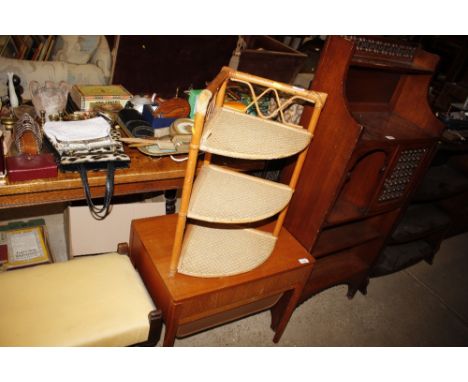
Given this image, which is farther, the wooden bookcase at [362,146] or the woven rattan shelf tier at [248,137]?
the wooden bookcase at [362,146]

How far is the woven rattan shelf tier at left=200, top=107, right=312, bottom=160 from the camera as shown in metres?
1.11

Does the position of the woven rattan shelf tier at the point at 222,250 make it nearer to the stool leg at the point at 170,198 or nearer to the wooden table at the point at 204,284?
the wooden table at the point at 204,284

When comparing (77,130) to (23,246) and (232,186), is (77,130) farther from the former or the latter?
(23,246)

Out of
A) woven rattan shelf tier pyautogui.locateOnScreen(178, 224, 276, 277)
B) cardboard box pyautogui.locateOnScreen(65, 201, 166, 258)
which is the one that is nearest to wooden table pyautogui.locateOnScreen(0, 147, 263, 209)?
woven rattan shelf tier pyautogui.locateOnScreen(178, 224, 276, 277)

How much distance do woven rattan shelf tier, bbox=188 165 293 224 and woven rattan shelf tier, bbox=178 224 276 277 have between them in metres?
0.30

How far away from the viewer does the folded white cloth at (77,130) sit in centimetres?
155

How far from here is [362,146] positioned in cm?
162

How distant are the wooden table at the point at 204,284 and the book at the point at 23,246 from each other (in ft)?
2.25

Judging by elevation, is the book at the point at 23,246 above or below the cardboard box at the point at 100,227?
below

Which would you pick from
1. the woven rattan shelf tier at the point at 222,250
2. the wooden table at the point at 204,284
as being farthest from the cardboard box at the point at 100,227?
the woven rattan shelf tier at the point at 222,250

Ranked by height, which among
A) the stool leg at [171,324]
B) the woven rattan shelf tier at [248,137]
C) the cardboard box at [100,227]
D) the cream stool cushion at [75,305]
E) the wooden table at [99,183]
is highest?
the woven rattan shelf tier at [248,137]

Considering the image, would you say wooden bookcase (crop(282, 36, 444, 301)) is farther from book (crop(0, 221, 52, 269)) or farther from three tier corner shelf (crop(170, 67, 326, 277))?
book (crop(0, 221, 52, 269))

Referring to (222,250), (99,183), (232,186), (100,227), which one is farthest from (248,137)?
(100,227)
